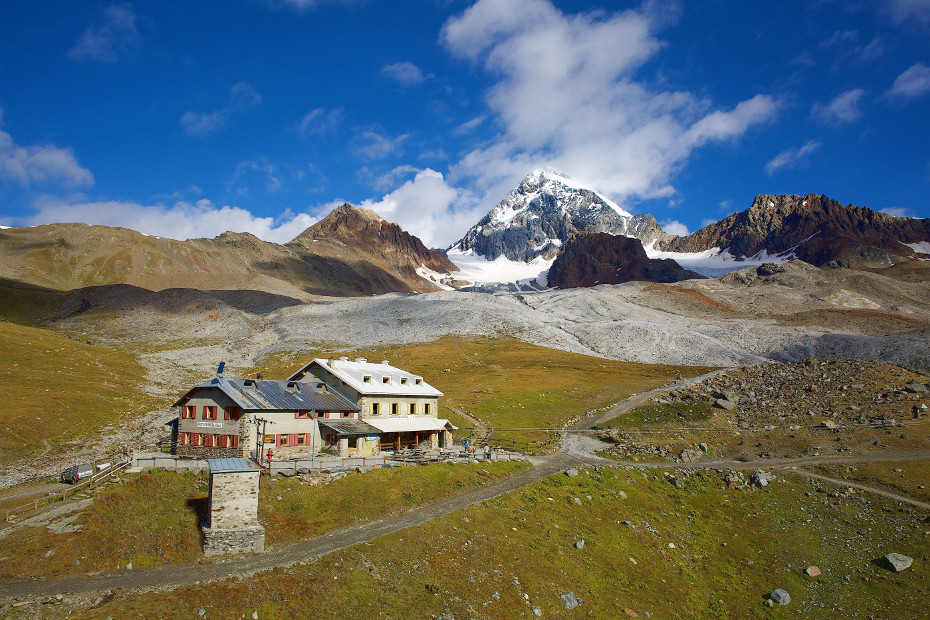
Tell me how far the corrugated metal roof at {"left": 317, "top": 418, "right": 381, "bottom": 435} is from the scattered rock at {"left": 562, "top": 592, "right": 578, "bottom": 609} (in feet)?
80.9

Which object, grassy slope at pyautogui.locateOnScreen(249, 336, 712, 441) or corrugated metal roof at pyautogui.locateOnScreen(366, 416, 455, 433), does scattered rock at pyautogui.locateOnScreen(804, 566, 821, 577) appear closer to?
grassy slope at pyautogui.locateOnScreen(249, 336, 712, 441)

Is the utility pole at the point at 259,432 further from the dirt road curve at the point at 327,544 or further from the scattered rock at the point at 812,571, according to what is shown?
the scattered rock at the point at 812,571

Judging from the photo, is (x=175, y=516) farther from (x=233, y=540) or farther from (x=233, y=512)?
(x=233, y=540)

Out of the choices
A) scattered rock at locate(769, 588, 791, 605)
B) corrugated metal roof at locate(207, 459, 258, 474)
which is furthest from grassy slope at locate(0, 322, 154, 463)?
scattered rock at locate(769, 588, 791, 605)

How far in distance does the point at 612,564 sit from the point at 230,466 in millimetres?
23335

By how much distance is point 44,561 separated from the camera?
933 inches

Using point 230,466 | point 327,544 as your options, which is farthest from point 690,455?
point 230,466

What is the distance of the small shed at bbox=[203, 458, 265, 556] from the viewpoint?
86.2 feet

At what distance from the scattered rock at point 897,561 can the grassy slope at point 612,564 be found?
46 cm

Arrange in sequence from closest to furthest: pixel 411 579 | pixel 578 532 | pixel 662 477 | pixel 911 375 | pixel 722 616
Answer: pixel 411 579
pixel 722 616
pixel 578 532
pixel 662 477
pixel 911 375

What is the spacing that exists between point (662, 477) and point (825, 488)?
12966 millimetres

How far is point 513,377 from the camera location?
107 meters

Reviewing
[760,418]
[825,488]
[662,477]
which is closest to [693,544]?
[662,477]

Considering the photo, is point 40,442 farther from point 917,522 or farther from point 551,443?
point 917,522
